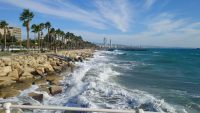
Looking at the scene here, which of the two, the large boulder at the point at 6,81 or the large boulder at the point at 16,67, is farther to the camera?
the large boulder at the point at 16,67

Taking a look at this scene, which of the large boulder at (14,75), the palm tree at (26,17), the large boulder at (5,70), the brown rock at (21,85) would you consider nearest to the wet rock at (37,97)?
the brown rock at (21,85)

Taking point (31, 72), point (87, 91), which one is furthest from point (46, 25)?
point (87, 91)

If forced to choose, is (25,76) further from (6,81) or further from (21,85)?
(21,85)

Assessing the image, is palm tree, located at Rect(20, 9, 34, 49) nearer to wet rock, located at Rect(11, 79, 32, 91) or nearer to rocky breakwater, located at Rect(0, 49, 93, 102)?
rocky breakwater, located at Rect(0, 49, 93, 102)

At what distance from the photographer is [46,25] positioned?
80875 mm

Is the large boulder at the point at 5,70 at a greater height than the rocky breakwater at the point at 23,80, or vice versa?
the large boulder at the point at 5,70

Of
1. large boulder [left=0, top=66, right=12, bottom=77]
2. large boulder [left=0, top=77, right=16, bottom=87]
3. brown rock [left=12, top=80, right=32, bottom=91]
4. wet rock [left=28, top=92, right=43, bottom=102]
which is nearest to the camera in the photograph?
wet rock [left=28, top=92, right=43, bottom=102]

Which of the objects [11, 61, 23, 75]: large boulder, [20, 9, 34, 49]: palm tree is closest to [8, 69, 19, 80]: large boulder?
[11, 61, 23, 75]: large boulder

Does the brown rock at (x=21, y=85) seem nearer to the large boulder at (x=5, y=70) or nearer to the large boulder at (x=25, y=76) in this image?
the large boulder at (x=25, y=76)

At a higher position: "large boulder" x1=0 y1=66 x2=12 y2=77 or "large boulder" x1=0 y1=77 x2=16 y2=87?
"large boulder" x1=0 y1=66 x2=12 y2=77

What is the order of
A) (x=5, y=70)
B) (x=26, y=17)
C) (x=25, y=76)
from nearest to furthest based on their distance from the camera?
(x=5, y=70) < (x=25, y=76) < (x=26, y=17)

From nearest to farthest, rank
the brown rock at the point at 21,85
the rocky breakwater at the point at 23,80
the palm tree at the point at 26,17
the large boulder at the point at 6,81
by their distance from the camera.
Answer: the rocky breakwater at the point at 23,80, the brown rock at the point at 21,85, the large boulder at the point at 6,81, the palm tree at the point at 26,17

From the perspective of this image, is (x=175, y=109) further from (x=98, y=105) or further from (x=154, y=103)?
(x=98, y=105)

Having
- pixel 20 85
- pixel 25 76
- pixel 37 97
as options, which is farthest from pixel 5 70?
pixel 37 97
